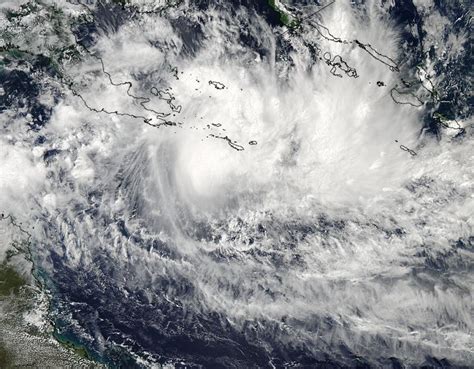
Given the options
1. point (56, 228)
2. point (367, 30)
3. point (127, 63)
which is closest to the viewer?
point (367, 30)

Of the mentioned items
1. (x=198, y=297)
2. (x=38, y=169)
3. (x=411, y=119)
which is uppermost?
(x=411, y=119)

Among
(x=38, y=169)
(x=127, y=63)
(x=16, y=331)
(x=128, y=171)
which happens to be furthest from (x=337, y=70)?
(x=16, y=331)

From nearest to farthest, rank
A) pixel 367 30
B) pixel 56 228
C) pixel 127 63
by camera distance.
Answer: pixel 367 30 < pixel 127 63 < pixel 56 228

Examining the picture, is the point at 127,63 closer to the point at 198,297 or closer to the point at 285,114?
the point at 285,114

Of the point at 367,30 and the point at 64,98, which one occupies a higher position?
the point at 367,30

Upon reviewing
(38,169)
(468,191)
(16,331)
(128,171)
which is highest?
(468,191)

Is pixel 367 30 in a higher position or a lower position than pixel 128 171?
higher

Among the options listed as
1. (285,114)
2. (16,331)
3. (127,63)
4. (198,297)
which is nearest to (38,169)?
(127,63)

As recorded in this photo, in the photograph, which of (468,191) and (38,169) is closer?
(468,191)

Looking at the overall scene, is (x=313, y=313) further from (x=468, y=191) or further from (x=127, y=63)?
(x=127, y=63)
